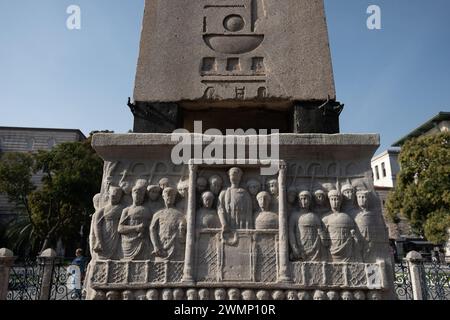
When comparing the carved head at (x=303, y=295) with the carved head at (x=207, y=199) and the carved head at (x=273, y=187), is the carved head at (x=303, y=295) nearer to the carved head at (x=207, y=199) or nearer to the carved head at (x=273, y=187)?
the carved head at (x=273, y=187)

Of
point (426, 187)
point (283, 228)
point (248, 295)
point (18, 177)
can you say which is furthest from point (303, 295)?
point (18, 177)

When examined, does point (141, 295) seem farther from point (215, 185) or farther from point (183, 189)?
point (215, 185)

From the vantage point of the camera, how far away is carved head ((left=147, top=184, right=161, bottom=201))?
3391 mm

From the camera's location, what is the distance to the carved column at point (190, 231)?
10.2ft

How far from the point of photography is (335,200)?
3340mm

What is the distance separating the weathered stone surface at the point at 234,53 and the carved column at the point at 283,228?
0.99m

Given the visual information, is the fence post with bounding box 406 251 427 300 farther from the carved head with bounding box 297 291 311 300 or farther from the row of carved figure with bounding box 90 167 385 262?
the carved head with bounding box 297 291 311 300

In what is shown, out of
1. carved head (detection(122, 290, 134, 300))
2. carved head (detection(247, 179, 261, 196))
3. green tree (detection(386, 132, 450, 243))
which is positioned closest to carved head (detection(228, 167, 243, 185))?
carved head (detection(247, 179, 261, 196))

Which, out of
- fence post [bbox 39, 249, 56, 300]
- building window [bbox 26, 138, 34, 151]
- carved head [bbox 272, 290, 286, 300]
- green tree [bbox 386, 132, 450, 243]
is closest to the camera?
carved head [bbox 272, 290, 286, 300]

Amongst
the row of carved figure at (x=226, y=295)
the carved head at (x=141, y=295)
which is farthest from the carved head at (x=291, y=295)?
the carved head at (x=141, y=295)

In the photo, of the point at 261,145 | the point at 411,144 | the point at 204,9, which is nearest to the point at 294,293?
the point at 261,145

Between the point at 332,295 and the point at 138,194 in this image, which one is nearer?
the point at 332,295

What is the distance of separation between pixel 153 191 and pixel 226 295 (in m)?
1.20

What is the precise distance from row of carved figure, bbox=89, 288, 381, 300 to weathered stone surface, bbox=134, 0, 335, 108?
201 cm
